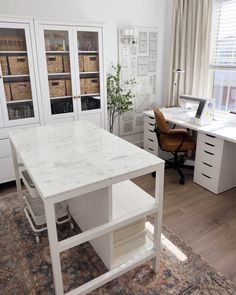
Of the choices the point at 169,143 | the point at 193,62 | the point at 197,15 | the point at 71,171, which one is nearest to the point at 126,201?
the point at 71,171

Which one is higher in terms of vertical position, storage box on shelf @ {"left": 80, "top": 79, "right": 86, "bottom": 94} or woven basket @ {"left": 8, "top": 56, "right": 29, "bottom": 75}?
woven basket @ {"left": 8, "top": 56, "right": 29, "bottom": 75}

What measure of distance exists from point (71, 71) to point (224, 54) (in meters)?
2.02

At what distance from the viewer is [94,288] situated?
151cm

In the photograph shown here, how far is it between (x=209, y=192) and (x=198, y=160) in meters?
0.39

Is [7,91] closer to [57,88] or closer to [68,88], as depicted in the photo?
[57,88]

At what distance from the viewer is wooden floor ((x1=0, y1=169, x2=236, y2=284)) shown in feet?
6.32

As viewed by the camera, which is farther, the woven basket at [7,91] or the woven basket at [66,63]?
the woven basket at [66,63]

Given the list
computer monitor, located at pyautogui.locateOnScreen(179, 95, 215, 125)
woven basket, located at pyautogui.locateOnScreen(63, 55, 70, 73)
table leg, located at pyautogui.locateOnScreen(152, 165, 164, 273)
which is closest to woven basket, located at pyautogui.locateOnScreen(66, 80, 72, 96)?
woven basket, located at pyautogui.locateOnScreen(63, 55, 70, 73)

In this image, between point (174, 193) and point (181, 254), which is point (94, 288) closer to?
point (181, 254)

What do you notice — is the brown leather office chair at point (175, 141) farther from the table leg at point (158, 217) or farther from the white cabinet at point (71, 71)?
the table leg at point (158, 217)

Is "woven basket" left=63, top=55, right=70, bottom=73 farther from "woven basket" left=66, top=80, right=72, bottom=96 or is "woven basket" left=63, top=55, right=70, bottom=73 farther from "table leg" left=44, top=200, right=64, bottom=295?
"table leg" left=44, top=200, right=64, bottom=295

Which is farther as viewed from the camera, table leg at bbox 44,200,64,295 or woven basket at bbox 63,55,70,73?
woven basket at bbox 63,55,70,73

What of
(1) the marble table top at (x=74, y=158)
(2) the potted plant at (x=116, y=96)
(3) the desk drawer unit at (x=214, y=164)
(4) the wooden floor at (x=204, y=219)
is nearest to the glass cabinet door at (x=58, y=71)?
(2) the potted plant at (x=116, y=96)

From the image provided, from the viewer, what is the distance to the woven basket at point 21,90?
276 centimetres
